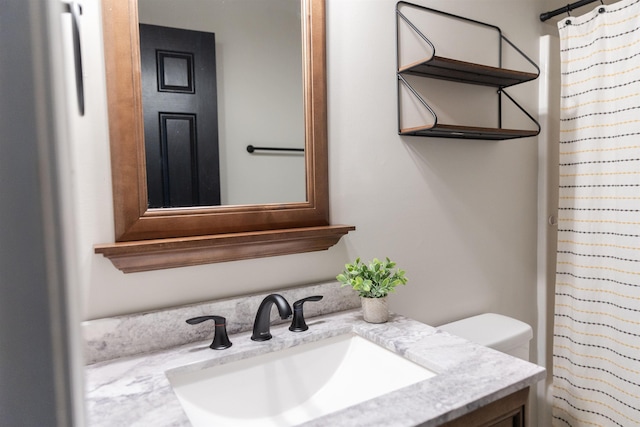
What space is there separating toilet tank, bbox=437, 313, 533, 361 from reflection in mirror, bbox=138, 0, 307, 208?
766mm

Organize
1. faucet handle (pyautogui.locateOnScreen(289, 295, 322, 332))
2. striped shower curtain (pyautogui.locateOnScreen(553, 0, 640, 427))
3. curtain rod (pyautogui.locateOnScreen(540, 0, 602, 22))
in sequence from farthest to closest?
curtain rod (pyautogui.locateOnScreen(540, 0, 602, 22)), striped shower curtain (pyautogui.locateOnScreen(553, 0, 640, 427)), faucet handle (pyautogui.locateOnScreen(289, 295, 322, 332))

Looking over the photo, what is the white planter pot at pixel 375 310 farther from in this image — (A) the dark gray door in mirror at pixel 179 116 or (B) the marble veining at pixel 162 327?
(A) the dark gray door in mirror at pixel 179 116

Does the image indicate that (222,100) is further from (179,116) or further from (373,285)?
(373,285)

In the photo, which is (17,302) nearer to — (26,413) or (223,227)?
(26,413)

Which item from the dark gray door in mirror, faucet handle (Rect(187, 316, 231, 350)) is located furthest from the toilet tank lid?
the dark gray door in mirror

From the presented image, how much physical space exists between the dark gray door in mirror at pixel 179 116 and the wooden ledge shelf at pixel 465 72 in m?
0.67

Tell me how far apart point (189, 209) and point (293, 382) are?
0.52 metres

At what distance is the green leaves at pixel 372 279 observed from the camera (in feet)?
3.72

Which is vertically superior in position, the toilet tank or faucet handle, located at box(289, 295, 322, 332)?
faucet handle, located at box(289, 295, 322, 332)

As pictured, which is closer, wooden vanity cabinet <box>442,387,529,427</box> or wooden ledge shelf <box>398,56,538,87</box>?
wooden vanity cabinet <box>442,387,529,427</box>

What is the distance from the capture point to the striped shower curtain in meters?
1.44

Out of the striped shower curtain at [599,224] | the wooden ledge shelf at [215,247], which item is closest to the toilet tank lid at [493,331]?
the striped shower curtain at [599,224]

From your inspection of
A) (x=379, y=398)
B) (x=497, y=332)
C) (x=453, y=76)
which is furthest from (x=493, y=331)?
(x=453, y=76)

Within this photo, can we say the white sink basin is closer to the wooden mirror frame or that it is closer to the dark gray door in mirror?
the wooden mirror frame
